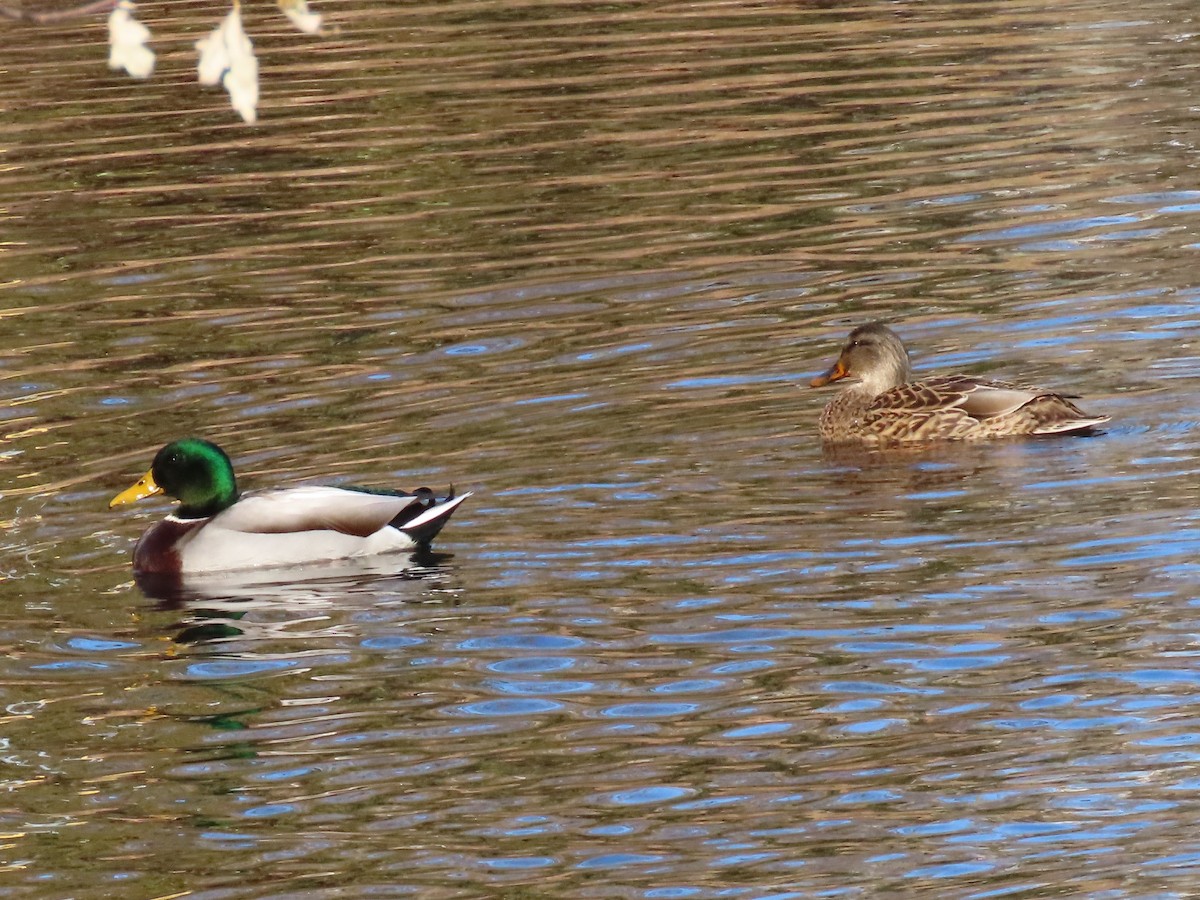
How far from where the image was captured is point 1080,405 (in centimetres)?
1185

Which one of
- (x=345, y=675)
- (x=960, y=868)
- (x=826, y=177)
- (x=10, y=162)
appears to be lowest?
(x=960, y=868)

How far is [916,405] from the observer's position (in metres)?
12.0

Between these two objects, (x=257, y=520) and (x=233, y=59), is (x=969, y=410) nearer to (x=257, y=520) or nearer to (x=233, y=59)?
(x=257, y=520)

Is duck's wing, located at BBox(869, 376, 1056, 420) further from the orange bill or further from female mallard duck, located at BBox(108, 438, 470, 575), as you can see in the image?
female mallard duck, located at BBox(108, 438, 470, 575)

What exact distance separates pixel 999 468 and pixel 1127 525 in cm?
139

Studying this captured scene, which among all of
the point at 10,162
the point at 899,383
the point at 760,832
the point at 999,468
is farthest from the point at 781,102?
the point at 760,832

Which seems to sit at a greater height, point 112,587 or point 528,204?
point 528,204

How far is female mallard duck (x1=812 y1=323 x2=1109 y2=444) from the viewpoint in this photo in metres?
11.4

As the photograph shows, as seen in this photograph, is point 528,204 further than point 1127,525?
Yes

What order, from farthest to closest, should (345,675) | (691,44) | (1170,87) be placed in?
(691,44) → (1170,87) → (345,675)

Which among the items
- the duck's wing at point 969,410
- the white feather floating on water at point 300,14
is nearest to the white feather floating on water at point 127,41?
the white feather floating on water at point 300,14

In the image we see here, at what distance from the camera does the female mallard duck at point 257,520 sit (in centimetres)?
1091

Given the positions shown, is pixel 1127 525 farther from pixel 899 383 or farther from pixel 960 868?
pixel 960 868

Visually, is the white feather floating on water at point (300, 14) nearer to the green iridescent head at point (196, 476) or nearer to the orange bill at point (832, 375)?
the green iridescent head at point (196, 476)
